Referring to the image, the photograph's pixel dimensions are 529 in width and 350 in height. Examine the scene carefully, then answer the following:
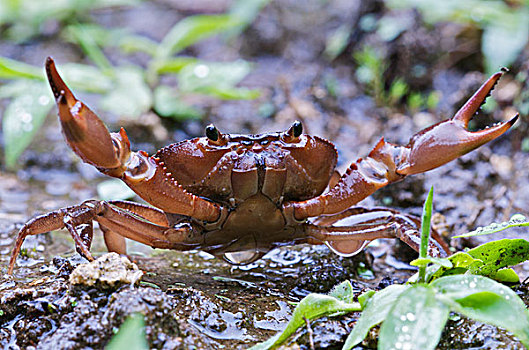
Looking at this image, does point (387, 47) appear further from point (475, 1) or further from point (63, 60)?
point (63, 60)

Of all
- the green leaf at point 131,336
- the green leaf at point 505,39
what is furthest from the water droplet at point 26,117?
the green leaf at point 505,39

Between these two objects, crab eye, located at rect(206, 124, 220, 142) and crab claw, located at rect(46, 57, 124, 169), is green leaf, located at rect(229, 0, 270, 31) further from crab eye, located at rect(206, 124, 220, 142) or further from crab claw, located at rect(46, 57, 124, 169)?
crab claw, located at rect(46, 57, 124, 169)

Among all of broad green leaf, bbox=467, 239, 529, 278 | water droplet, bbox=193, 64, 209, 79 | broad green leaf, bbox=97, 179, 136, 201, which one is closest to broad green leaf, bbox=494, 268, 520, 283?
broad green leaf, bbox=467, 239, 529, 278

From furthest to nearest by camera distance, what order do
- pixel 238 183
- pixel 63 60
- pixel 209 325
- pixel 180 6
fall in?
1. pixel 180 6
2. pixel 63 60
3. pixel 238 183
4. pixel 209 325

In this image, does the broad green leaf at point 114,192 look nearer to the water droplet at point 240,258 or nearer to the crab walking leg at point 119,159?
the water droplet at point 240,258

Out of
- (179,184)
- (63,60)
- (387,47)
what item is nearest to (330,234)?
(179,184)
